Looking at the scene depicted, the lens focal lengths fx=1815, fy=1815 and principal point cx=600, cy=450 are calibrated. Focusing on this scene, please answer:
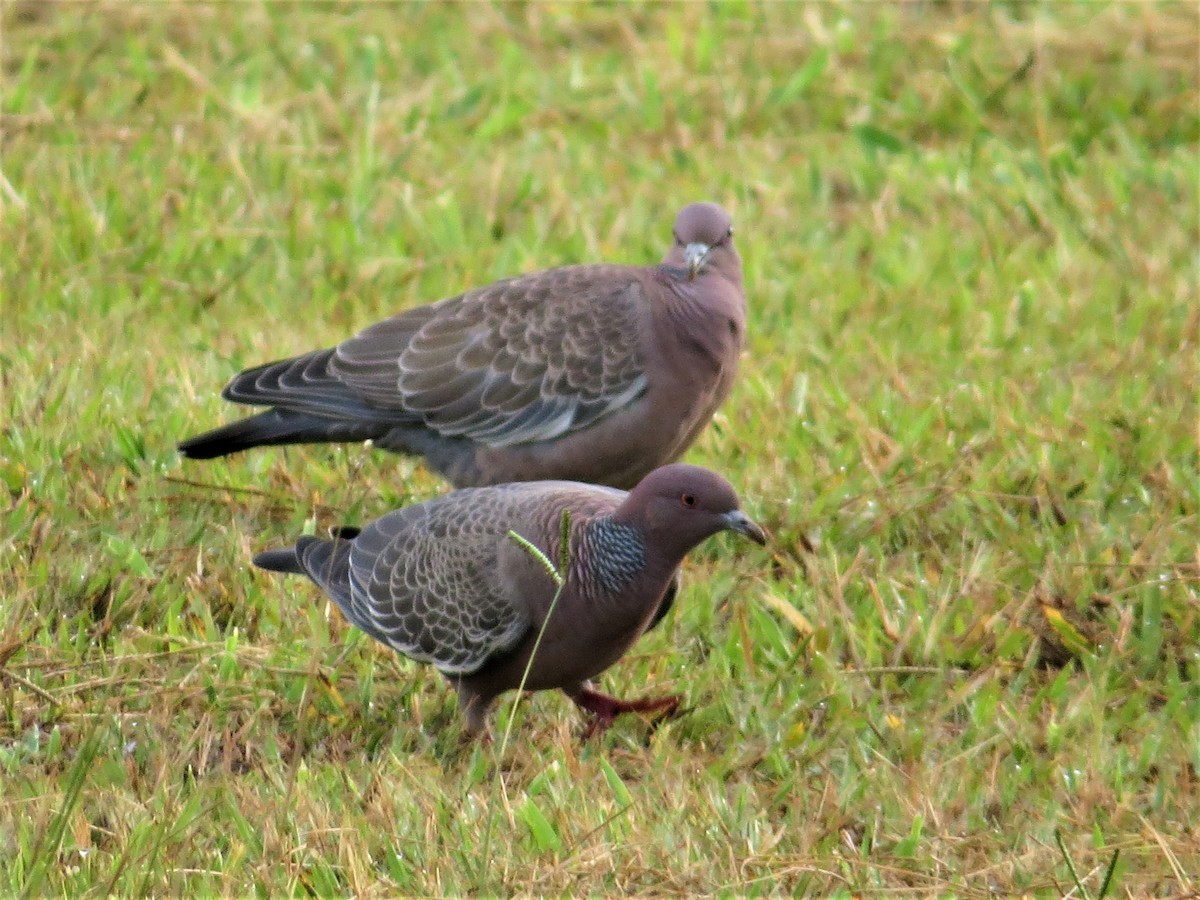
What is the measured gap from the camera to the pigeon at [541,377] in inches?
200

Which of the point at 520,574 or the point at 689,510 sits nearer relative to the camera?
the point at 689,510

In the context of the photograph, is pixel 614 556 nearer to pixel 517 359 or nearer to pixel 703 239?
pixel 517 359

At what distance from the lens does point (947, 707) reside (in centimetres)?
432

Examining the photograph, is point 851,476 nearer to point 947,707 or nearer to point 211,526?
point 947,707

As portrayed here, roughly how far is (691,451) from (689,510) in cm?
168

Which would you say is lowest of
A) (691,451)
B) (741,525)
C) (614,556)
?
(691,451)

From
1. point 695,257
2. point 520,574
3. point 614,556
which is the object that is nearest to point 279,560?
point 520,574

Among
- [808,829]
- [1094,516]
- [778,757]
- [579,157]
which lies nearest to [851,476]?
[1094,516]

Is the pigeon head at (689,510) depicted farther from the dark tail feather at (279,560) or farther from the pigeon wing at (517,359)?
the pigeon wing at (517,359)

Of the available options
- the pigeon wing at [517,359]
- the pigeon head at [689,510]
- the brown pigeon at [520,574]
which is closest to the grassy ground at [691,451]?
the brown pigeon at [520,574]

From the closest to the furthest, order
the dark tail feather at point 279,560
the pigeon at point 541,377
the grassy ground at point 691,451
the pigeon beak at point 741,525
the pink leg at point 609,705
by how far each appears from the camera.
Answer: the grassy ground at point 691,451 < the pigeon beak at point 741,525 < the pink leg at point 609,705 < the dark tail feather at point 279,560 < the pigeon at point 541,377

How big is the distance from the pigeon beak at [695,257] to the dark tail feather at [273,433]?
3.39 ft

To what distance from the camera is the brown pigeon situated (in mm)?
3959

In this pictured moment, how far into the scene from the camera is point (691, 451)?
5621mm
